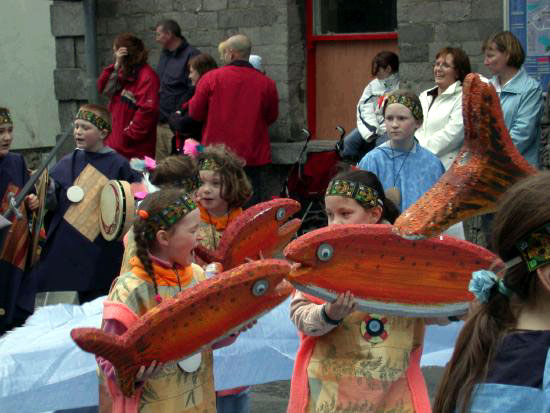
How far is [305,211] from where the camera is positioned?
1018cm

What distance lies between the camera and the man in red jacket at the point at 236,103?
31.8 ft

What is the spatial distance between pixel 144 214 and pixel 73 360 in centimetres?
130

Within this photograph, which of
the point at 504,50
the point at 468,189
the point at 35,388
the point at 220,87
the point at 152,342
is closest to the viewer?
the point at 468,189

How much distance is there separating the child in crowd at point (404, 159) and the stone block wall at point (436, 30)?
3.76 meters

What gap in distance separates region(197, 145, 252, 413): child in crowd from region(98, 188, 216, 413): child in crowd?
4.00ft

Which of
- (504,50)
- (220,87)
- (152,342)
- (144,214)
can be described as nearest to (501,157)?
(152,342)

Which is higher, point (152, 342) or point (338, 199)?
point (338, 199)

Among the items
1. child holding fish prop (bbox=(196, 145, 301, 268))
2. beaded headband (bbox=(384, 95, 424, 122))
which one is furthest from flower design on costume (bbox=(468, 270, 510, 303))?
beaded headband (bbox=(384, 95, 424, 122))

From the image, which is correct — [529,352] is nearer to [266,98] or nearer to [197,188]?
[197,188]

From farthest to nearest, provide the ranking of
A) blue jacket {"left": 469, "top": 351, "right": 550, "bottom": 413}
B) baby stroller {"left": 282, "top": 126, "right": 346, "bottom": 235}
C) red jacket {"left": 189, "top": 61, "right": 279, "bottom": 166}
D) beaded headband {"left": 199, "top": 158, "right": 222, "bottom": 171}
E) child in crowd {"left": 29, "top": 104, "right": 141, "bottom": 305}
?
baby stroller {"left": 282, "top": 126, "right": 346, "bottom": 235} → red jacket {"left": 189, "top": 61, "right": 279, "bottom": 166} → child in crowd {"left": 29, "top": 104, "right": 141, "bottom": 305} → beaded headband {"left": 199, "top": 158, "right": 222, "bottom": 171} → blue jacket {"left": 469, "top": 351, "right": 550, "bottom": 413}

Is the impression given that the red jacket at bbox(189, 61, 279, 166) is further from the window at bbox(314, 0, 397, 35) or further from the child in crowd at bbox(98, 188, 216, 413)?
the child in crowd at bbox(98, 188, 216, 413)

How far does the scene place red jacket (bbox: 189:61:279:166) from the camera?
970cm

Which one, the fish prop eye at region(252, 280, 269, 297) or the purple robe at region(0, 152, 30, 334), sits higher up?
the fish prop eye at region(252, 280, 269, 297)

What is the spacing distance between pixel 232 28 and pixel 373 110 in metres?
2.60
